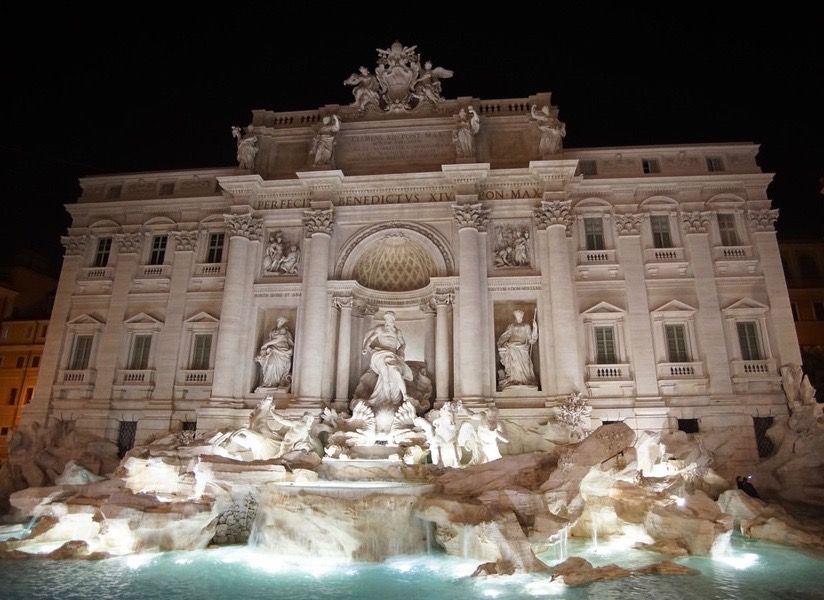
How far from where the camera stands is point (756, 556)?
13062 mm

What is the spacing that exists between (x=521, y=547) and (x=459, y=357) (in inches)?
401

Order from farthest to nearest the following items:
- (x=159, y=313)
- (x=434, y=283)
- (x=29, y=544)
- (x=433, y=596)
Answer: (x=159, y=313) < (x=434, y=283) < (x=29, y=544) < (x=433, y=596)

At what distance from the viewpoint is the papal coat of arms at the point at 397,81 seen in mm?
25448

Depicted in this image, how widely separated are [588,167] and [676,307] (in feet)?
24.3

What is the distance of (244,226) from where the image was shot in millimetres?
24609

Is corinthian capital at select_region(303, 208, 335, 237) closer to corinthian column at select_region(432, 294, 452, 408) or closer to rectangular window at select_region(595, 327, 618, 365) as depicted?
corinthian column at select_region(432, 294, 452, 408)

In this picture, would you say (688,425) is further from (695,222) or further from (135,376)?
(135,376)

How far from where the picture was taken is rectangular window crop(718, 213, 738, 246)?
2361 cm

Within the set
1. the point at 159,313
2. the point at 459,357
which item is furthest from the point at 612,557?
the point at 159,313

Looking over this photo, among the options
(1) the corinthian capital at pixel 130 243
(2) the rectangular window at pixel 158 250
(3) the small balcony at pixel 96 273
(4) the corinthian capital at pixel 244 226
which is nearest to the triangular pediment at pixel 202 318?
(2) the rectangular window at pixel 158 250

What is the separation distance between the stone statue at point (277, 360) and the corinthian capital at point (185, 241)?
21.3 ft

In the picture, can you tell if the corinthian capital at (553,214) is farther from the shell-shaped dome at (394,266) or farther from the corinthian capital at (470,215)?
the shell-shaped dome at (394,266)

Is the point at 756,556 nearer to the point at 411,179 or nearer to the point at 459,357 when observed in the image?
the point at 459,357

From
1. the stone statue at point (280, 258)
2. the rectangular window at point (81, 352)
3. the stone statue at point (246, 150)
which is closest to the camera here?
the stone statue at point (280, 258)
